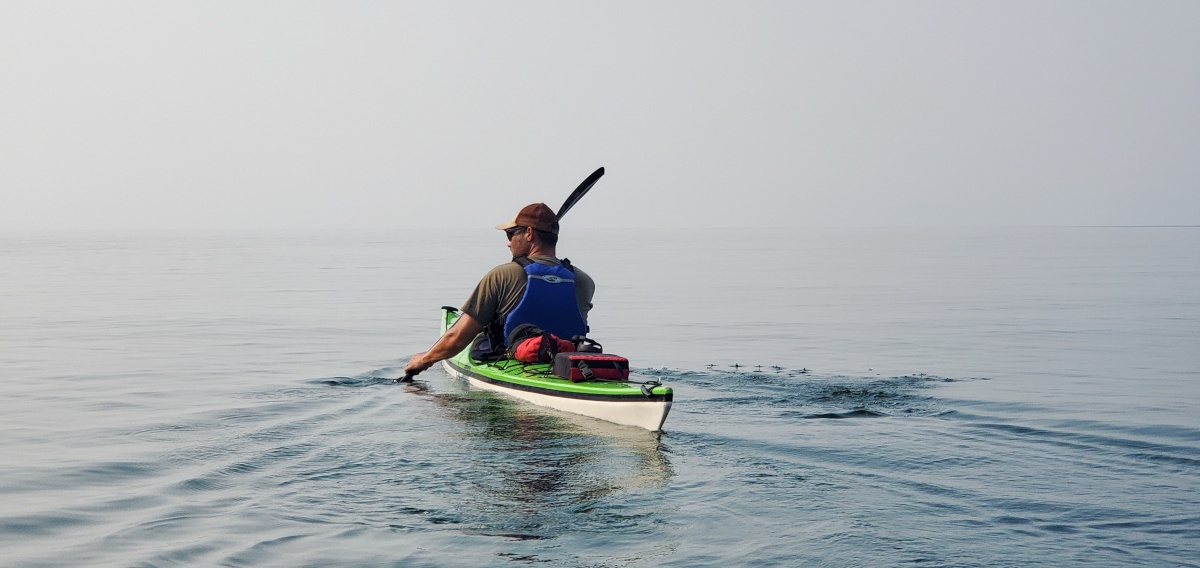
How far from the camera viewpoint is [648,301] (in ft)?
101

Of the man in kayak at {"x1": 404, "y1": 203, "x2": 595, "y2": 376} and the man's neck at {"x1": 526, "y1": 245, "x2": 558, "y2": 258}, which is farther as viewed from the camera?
the man's neck at {"x1": 526, "y1": 245, "x2": 558, "y2": 258}

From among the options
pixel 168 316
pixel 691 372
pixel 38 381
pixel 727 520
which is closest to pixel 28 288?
pixel 168 316

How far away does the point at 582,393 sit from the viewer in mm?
10562

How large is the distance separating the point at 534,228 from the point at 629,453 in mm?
3308

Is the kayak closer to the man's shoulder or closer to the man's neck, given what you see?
the man's shoulder

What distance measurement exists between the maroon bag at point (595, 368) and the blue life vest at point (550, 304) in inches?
36.5

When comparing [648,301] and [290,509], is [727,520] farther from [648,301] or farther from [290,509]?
[648,301]

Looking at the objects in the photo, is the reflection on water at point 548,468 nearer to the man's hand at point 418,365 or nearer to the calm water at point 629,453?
the calm water at point 629,453

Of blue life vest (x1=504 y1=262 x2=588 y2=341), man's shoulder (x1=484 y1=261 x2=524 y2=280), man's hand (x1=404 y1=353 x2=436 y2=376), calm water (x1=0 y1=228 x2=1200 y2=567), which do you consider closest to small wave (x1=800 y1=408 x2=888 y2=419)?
calm water (x1=0 y1=228 x2=1200 y2=567)

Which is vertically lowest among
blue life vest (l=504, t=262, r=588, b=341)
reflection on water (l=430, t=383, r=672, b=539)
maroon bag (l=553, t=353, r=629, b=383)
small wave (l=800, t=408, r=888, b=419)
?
reflection on water (l=430, t=383, r=672, b=539)

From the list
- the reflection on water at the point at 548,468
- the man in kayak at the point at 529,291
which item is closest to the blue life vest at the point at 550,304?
the man in kayak at the point at 529,291

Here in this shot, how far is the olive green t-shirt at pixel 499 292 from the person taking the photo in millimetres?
11648

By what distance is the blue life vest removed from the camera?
37.8ft

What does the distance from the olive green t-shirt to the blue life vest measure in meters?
0.10
